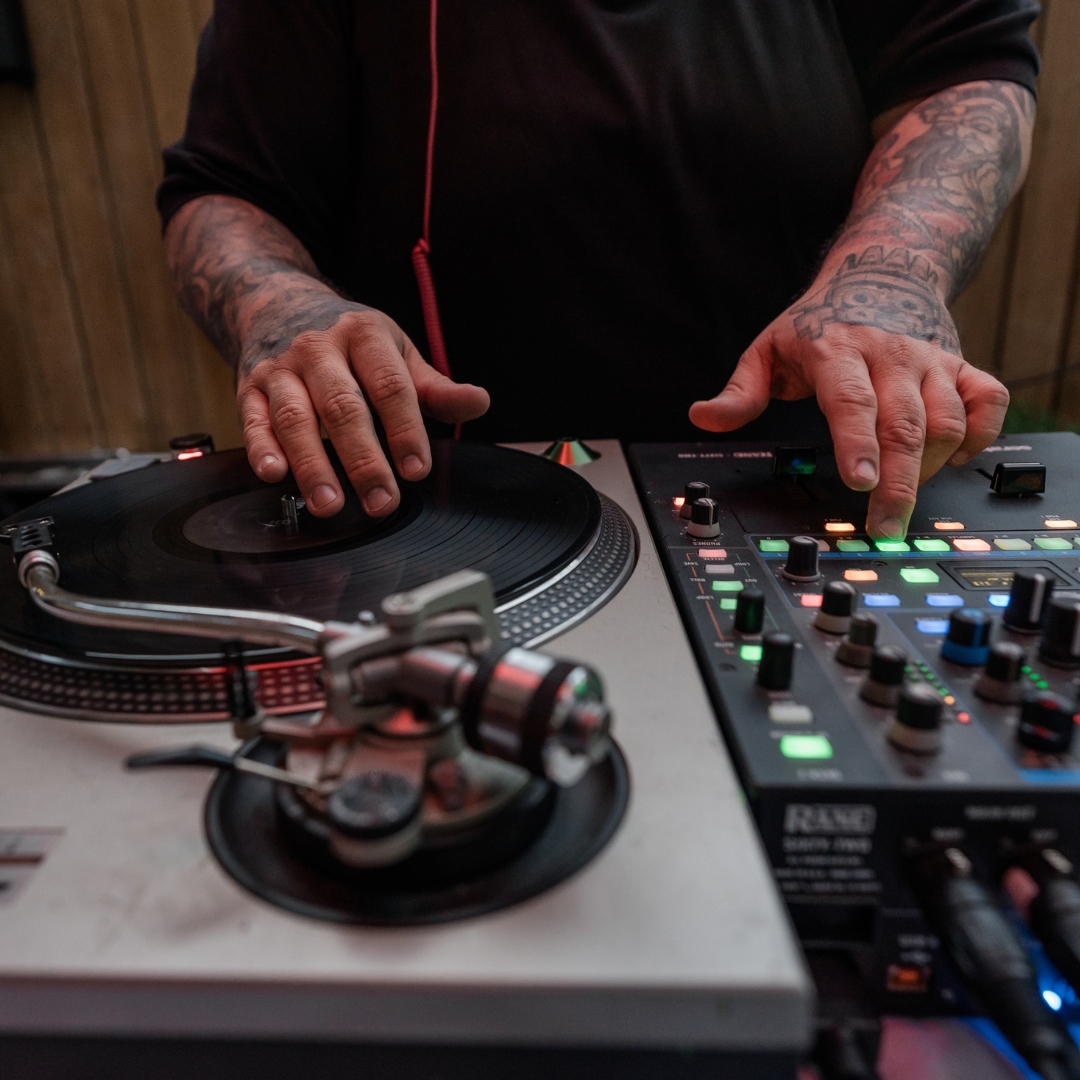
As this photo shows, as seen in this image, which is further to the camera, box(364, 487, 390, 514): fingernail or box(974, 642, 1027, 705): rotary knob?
box(364, 487, 390, 514): fingernail

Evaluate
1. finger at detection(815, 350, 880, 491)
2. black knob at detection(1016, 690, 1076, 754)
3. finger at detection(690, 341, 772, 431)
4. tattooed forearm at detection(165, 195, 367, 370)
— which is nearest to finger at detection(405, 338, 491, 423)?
tattooed forearm at detection(165, 195, 367, 370)

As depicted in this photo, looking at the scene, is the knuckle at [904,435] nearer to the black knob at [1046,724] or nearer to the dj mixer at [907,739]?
the dj mixer at [907,739]

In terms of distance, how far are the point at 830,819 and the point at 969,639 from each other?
16 cm

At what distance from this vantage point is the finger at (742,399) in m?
0.81

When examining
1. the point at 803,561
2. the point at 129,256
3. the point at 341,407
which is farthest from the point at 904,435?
the point at 129,256

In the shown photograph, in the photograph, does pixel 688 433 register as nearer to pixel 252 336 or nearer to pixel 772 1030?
pixel 252 336

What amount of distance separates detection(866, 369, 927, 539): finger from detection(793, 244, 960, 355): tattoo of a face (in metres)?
0.11

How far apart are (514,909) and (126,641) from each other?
13.9 inches

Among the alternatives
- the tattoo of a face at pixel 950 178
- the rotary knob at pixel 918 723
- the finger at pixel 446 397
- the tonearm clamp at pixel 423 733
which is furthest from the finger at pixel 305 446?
the tattoo of a face at pixel 950 178

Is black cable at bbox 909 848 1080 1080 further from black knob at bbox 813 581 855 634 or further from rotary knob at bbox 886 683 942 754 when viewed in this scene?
black knob at bbox 813 581 855 634

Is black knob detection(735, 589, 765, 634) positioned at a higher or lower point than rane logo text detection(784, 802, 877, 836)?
higher

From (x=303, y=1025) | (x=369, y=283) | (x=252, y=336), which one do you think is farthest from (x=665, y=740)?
(x=369, y=283)

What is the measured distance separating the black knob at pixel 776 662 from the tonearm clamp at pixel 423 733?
5.9 inches

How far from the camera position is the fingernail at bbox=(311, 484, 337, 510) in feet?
2.39
